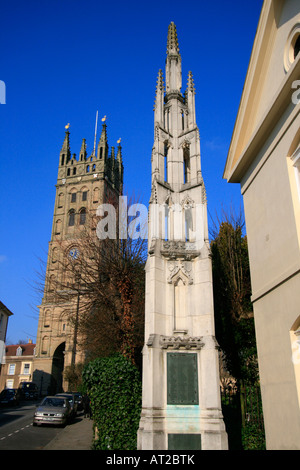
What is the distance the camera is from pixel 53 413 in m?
17.7

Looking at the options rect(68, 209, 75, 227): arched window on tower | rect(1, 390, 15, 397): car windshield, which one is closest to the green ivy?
rect(1, 390, 15, 397): car windshield

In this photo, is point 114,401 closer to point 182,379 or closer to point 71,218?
point 182,379

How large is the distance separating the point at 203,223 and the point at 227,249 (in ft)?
20.1

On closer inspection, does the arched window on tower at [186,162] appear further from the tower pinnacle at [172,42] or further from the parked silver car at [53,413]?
the parked silver car at [53,413]

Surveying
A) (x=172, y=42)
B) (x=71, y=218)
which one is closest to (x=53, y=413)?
(x=172, y=42)

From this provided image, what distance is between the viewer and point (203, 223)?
1219 cm

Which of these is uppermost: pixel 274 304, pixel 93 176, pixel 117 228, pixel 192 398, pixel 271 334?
pixel 93 176

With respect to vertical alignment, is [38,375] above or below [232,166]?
below

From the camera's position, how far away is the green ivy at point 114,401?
34.8 ft

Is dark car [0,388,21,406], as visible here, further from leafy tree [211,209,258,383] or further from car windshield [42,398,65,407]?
leafy tree [211,209,258,383]
